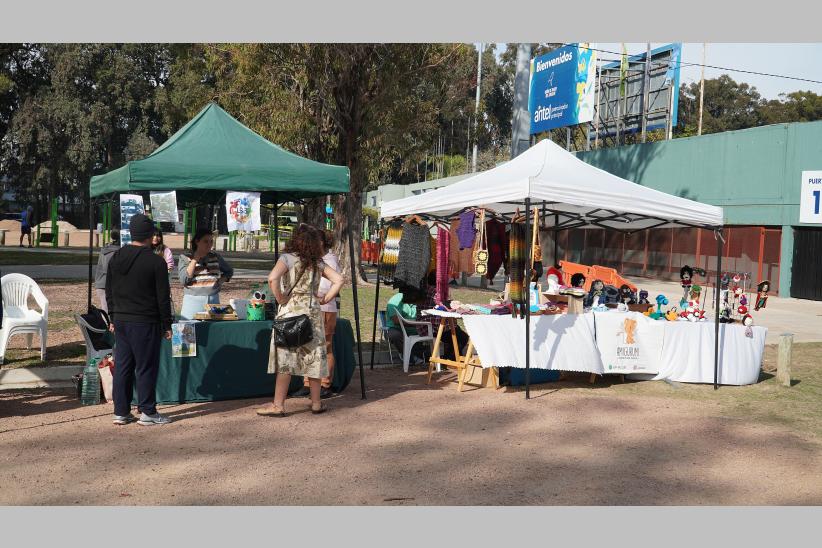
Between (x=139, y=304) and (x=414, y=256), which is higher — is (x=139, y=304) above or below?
below

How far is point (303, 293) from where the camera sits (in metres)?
7.08

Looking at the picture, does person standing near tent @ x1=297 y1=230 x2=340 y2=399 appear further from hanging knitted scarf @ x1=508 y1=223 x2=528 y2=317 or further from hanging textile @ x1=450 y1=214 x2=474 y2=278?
hanging textile @ x1=450 y1=214 x2=474 y2=278

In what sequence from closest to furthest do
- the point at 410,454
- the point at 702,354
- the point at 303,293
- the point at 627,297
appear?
the point at 410,454 → the point at 303,293 → the point at 702,354 → the point at 627,297

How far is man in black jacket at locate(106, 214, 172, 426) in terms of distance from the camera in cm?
657

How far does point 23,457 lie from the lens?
5.95 m

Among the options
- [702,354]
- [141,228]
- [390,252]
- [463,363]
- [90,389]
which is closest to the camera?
[141,228]

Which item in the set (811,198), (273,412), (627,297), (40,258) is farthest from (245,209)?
(40,258)

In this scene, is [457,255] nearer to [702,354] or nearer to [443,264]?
[443,264]

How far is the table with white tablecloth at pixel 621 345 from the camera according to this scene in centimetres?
881

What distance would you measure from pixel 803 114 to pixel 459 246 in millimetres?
59138

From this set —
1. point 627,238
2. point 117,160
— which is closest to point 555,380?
point 627,238

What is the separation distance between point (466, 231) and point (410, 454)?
5.17 meters

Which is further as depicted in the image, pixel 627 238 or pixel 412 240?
pixel 627 238

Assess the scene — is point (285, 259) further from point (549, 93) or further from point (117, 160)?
point (117, 160)
